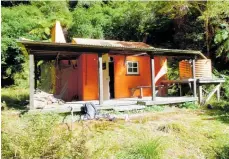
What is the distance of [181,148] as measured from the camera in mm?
6562

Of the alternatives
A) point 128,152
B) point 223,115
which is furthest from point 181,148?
point 223,115

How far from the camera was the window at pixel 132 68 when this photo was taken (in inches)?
579

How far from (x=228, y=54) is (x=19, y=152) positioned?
14604 mm

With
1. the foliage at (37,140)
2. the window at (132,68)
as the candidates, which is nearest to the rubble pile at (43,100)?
the window at (132,68)

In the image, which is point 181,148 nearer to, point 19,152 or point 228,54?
point 19,152

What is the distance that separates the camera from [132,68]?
14.9m

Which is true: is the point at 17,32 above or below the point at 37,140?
above

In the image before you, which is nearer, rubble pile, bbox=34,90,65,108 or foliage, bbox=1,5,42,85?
rubble pile, bbox=34,90,65,108

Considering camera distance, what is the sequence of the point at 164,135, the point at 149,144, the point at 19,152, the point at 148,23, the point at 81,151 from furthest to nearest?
the point at 148,23 < the point at 164,135 < the point at 149,144 < the point at 81,151 < the point at 19,152

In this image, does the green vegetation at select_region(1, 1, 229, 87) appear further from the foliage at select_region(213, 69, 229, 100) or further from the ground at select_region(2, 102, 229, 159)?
the ground at select_region(2, 102, 229, 159)

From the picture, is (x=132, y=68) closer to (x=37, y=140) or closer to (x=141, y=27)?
(x=141, y=27)

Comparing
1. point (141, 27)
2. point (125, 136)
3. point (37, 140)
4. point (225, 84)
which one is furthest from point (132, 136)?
point (141, 27)

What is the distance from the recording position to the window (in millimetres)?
14703

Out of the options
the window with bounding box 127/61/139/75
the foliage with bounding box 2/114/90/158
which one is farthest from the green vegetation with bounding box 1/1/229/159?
the window with bounding box 127/61/139/75
